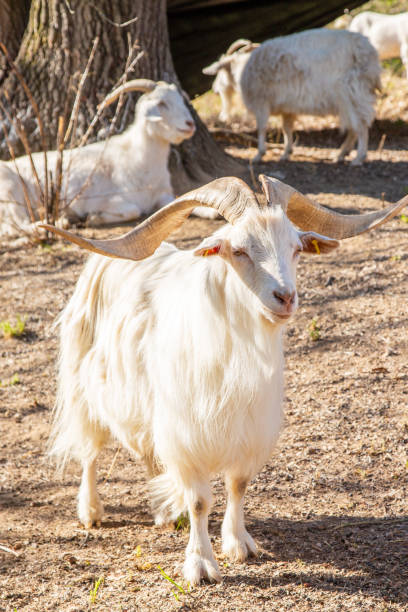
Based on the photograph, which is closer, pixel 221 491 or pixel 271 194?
pixel 271 194

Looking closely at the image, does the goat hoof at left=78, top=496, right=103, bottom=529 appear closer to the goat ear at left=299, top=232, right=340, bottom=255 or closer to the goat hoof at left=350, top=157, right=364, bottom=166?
the goat ear at left=299, top=232, right=340, bottom=255

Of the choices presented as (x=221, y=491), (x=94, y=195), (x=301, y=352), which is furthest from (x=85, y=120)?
(x=221, y=491)

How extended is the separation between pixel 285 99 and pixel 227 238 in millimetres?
6912

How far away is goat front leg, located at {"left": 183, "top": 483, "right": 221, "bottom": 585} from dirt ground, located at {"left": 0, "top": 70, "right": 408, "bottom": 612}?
0.25 ft

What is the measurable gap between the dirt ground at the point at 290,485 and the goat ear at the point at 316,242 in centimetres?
130

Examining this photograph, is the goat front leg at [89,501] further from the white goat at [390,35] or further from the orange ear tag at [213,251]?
the white goat at [390,35]

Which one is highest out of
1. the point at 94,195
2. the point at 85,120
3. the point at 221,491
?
the point at 85,120

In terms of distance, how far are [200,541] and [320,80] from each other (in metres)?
7.08

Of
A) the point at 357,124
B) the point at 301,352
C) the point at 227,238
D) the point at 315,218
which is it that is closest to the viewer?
the point at 227,238

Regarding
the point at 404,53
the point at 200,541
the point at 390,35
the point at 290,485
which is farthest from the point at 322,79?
the point at 200,541

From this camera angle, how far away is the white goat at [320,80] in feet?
28.9

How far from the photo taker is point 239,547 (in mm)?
3166

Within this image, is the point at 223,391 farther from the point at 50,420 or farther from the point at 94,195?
the point at 94,195

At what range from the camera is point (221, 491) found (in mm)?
3781
